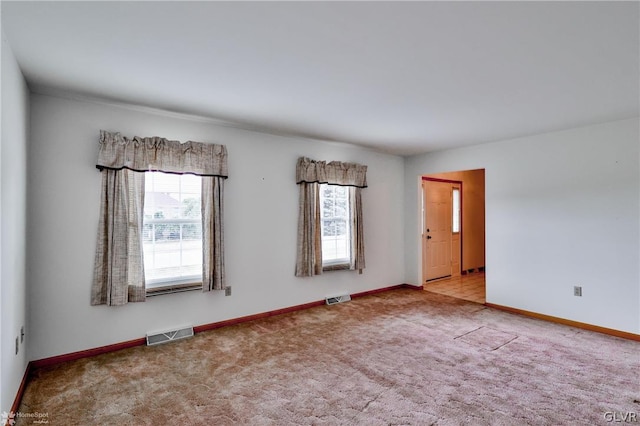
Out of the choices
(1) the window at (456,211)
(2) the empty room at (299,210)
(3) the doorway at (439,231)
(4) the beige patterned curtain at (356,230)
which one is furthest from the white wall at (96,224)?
(1) the window at (456,211)

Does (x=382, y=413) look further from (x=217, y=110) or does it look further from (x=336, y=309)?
(x=217, y=110)

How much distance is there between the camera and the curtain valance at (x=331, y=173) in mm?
4602

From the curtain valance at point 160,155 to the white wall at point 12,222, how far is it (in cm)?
61

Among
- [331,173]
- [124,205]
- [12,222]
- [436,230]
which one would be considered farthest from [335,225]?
[12,222]

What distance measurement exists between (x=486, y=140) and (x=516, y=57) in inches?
105

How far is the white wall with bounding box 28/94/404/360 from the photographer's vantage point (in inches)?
117

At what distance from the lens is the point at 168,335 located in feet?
11.6

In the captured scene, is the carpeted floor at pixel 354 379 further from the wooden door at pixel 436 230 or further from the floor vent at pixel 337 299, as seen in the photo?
the wooden door at pixel 436 230

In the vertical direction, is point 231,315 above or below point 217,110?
below

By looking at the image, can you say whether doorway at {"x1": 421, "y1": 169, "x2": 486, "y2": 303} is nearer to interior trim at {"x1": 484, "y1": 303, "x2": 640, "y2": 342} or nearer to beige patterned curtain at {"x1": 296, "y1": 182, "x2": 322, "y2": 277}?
interior trim at {"x1": 484, "y1": 303, "x2": 640, "y2": 342}

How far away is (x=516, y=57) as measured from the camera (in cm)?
228

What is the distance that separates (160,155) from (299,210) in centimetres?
190

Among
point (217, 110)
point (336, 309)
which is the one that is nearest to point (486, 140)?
point (336, 309)

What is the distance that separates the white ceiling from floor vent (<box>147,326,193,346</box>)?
7.82 ft
